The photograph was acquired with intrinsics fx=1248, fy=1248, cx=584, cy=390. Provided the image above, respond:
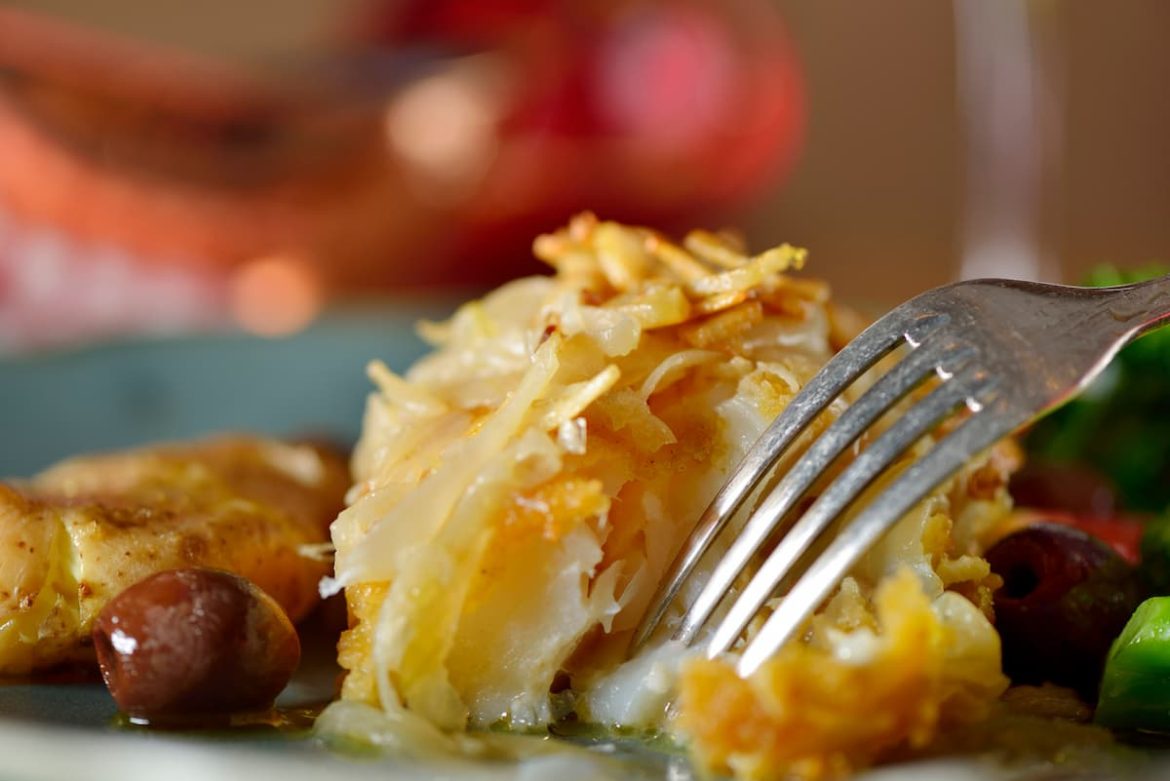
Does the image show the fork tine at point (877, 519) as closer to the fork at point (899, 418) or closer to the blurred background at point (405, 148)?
the fork at point (899, 418)

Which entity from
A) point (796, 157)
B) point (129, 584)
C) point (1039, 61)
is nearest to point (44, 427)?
point (129, 584)

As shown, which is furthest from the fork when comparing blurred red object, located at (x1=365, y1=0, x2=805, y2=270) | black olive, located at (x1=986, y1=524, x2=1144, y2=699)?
blurred red object, located at (x1=365, y1=0, x2=805, y2=270)

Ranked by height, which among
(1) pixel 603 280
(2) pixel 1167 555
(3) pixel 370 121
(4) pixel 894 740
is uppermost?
(3) pixel 370 121

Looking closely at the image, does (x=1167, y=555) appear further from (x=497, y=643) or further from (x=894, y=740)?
(x=497, y=643)

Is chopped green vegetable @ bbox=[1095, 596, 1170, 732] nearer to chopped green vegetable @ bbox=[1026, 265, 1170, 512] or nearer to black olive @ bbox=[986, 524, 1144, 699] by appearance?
black olive @ bbox=[986, 524, 1144, 699]

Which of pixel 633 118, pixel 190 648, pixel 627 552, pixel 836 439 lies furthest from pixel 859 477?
pixel 633 118

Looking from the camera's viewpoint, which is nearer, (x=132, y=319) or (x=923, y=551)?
(x=923, y=551)

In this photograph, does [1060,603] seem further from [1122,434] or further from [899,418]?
[1122,434]
